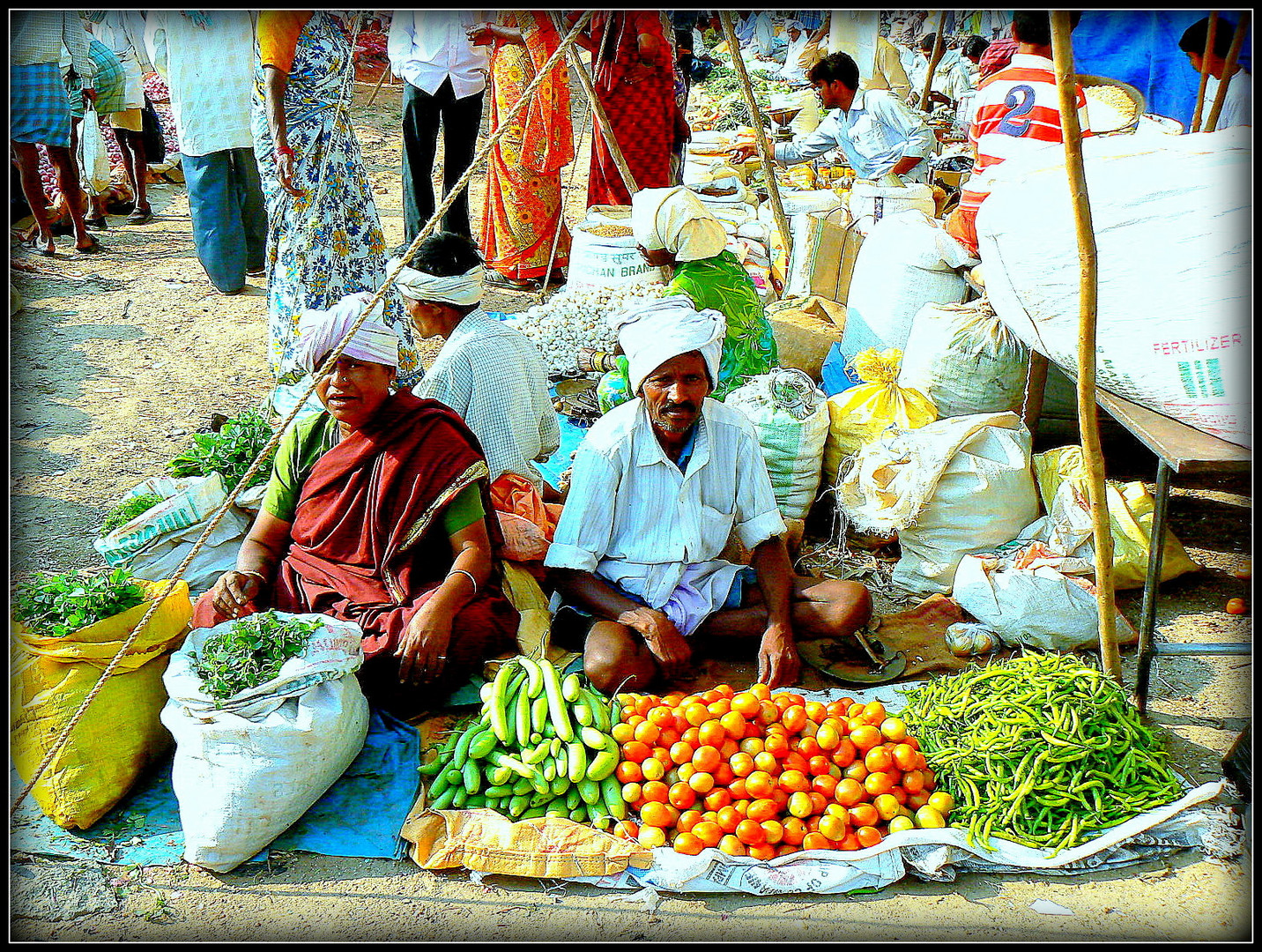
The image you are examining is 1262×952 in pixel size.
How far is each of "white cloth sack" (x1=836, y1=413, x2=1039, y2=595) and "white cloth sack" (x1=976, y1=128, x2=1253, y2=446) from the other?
0.42 m

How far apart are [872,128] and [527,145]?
2.16 m

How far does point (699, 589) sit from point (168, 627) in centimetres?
156

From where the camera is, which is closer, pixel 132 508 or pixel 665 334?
pixel 665 334

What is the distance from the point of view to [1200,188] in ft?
9.61

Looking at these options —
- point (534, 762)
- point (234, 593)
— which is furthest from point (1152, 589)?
point (234, 593)

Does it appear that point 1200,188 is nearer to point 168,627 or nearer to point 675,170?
point 168,627

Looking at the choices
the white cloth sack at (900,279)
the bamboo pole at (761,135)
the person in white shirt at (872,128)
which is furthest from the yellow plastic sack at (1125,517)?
the person in white shirt at (872,128)

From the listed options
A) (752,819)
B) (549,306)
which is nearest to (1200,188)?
(752,819)

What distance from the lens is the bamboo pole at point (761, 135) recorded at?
458cm

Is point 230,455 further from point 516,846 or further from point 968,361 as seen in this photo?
point 968,361

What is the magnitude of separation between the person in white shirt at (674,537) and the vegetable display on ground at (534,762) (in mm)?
292

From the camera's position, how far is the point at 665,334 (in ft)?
9.75

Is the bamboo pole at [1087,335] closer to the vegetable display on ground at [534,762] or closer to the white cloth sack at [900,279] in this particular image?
the vegetable display on ground at [534,762]

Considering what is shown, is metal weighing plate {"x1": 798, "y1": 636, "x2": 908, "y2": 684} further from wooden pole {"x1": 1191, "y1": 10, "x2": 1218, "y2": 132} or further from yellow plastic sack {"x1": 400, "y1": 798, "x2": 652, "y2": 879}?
wooden pole {"x1": 1191, "y1": 10, "x2": 1218, "y2": 132}
